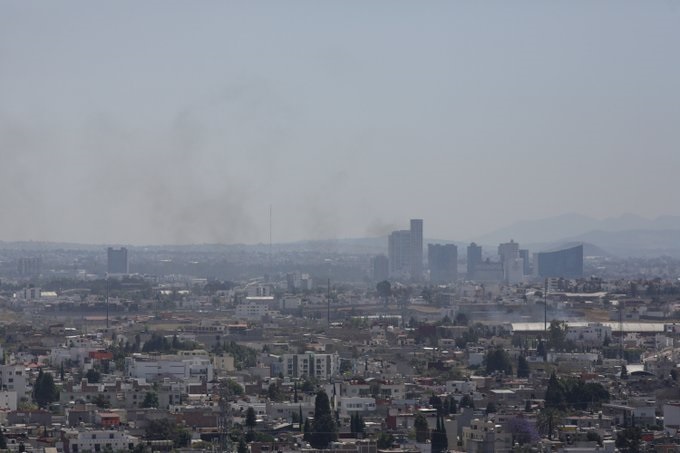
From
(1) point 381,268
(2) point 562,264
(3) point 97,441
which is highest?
(2) point 562,264

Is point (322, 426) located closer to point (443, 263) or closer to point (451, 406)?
point (451, 406)

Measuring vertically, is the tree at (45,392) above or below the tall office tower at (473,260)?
below

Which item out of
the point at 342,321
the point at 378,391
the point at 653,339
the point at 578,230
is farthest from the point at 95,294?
the point at 578,230

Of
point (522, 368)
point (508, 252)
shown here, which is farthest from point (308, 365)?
point (508, 252)

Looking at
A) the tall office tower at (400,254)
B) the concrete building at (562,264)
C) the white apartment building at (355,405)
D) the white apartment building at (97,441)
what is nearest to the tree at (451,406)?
the white apartment building at (355,405)

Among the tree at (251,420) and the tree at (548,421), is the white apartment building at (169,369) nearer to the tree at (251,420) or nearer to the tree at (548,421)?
the tree at (251,420)

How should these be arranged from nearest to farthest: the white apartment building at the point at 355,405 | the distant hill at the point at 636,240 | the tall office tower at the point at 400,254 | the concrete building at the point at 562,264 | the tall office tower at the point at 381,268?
the white apartment building at the point at 355,405
the tall office tower at the point at 381,268
the concrete building at the point at 562,264
the tall office tower at the point at 400,254
the distant hill at the point at 636,240

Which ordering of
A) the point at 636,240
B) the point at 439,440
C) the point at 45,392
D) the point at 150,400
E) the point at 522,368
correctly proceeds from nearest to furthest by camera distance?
the point at 439,440 < the point at 150,400 < the point at 45,392 < the point at 522,368 < the point at 636,240

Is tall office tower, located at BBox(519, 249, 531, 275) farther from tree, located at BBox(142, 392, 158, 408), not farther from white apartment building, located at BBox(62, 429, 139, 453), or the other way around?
white apartment building, located at BBox(62, 429, 139, 453)
